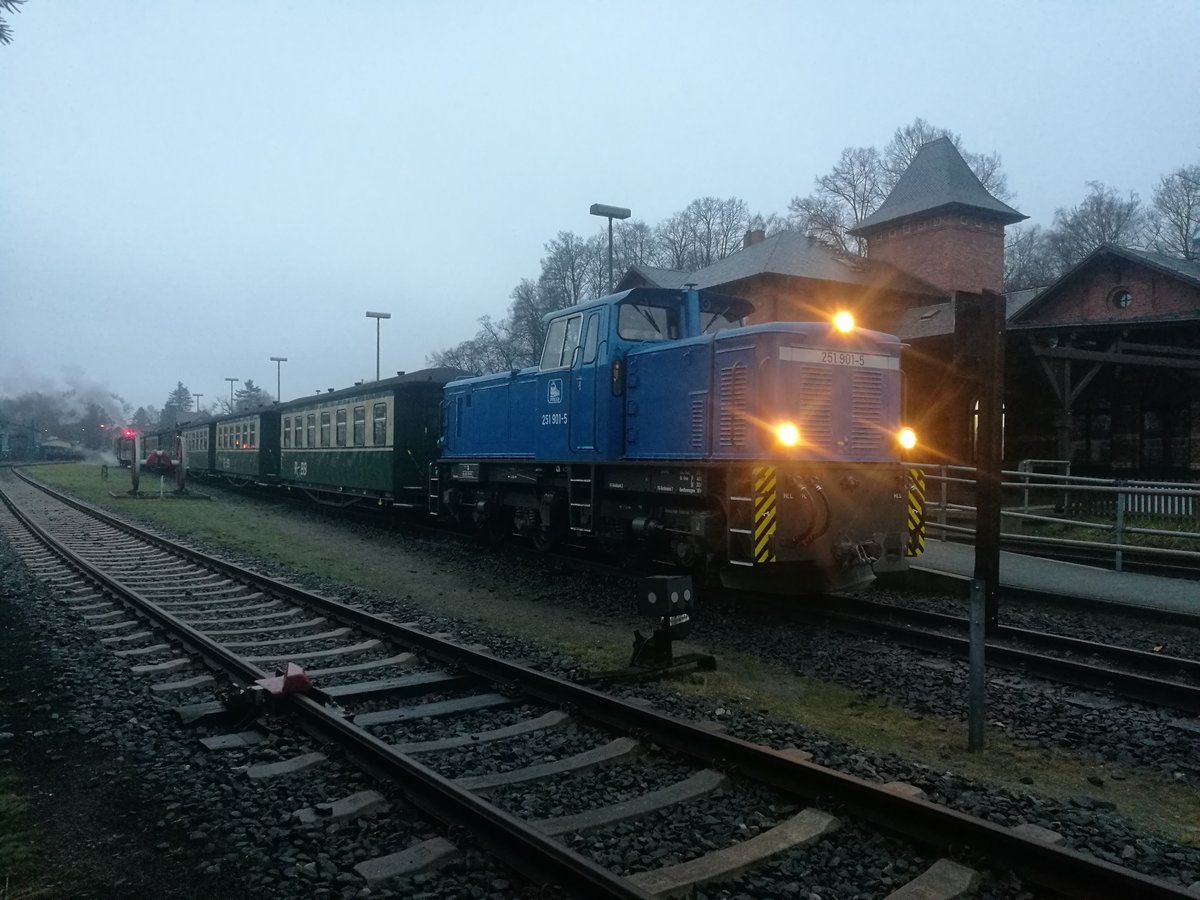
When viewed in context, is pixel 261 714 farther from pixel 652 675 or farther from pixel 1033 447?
pixel 1033 447

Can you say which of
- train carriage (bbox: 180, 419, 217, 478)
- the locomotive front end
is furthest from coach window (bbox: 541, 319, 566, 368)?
train carriage (bbox: 180, 419, 217, 478)

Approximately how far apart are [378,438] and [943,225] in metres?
37.7

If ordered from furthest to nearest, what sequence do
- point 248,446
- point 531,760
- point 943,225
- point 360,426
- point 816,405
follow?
point 943,225 → point 248,446 → point 360,426 → point 816,405 → point 531,760

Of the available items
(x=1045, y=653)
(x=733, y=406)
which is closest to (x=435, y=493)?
(x=733, y=406)

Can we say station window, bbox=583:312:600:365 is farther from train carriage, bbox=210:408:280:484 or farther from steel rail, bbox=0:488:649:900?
train carriage, bbox=210:408:280:484

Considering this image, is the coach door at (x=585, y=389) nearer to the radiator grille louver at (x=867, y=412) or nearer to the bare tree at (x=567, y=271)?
the radiator grille louver at (x=867, y=412)

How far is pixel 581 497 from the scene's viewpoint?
38.5 feet

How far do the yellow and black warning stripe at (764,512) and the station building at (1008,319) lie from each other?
5.78ft

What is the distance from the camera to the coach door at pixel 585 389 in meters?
11.3

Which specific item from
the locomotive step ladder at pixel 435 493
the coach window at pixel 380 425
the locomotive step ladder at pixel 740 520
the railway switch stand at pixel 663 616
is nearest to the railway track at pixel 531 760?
the railway switch stand at pixel 663 616

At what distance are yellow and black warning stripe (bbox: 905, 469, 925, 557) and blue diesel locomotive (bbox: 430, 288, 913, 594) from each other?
156 millimetres

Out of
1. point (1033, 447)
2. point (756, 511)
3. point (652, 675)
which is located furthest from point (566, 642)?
point (1033, 447)

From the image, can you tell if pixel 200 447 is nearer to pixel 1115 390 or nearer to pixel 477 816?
pixel 1115 390

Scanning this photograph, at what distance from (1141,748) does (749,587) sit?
4464 millimetres
